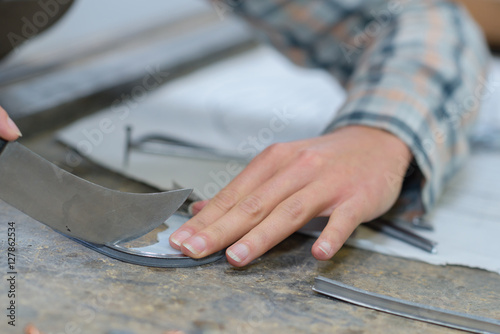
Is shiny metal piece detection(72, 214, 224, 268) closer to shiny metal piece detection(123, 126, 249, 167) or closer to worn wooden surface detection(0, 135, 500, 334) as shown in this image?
worn wooden surface detection(0, 135, 500, 334)

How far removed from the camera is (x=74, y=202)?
0.58m

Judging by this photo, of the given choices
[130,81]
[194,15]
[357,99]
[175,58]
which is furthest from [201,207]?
[194,15]

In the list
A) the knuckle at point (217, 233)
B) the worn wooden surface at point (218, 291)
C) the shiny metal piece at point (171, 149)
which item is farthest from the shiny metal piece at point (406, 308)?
the shiny metal piece at point (171, 149)

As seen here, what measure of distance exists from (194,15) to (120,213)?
1.52 meters

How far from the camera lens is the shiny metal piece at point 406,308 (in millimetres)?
547

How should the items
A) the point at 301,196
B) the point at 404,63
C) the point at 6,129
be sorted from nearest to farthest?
1. the point at 6,129
2. the point at 301,196
3. the point at 404,63

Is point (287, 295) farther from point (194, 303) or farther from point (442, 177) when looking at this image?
point (442, 177)

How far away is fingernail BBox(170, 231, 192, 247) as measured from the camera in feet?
1.97

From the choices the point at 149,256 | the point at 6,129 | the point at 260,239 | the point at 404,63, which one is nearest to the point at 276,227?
the point at 260,239

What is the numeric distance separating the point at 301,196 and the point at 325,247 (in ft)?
0.24

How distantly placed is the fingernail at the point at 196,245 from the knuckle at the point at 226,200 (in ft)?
0.21

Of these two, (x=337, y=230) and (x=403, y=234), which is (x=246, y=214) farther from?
(x=403, y=234)

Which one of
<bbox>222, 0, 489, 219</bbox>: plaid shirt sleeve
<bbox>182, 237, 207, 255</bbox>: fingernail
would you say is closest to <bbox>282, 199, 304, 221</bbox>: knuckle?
<bbox>182, 237, 207, 255</bbox>: fingernail

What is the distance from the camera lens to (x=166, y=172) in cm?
86
